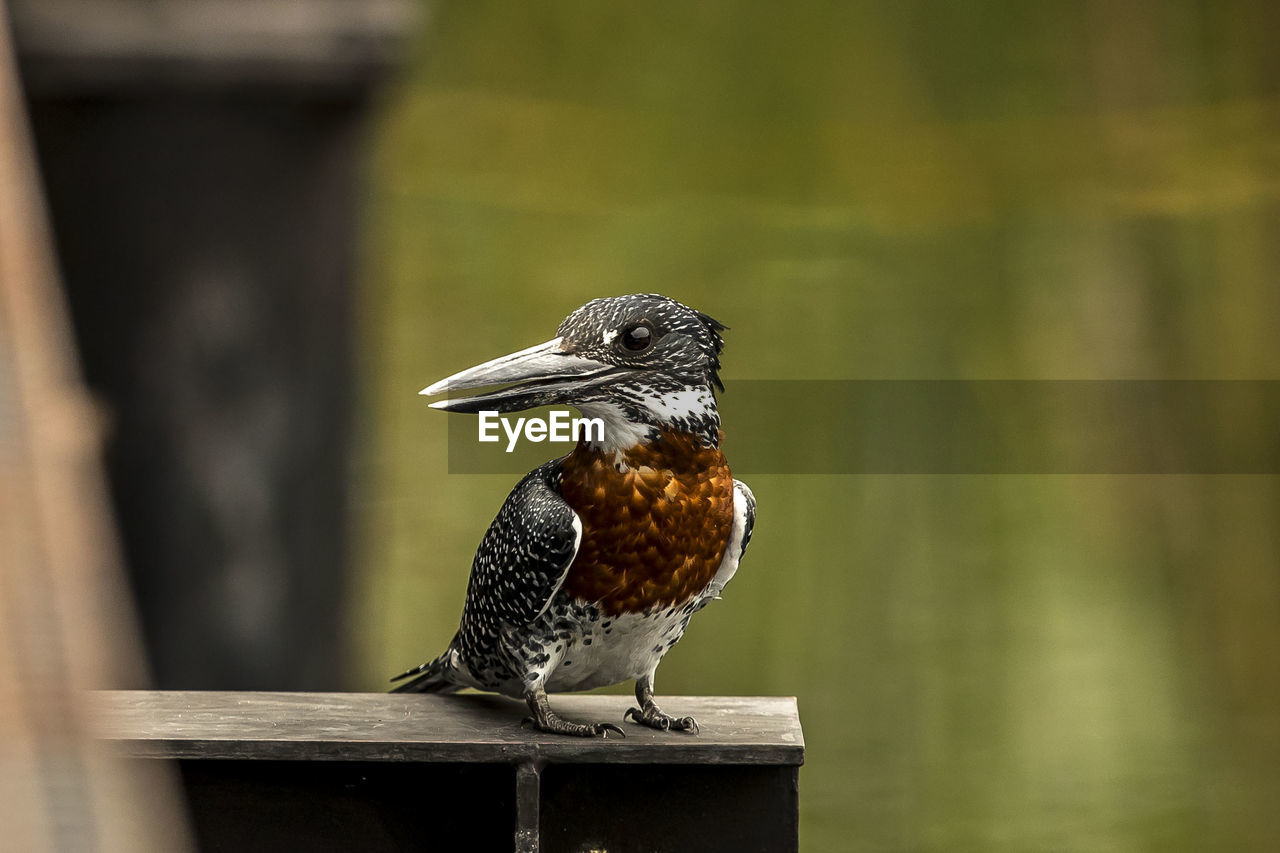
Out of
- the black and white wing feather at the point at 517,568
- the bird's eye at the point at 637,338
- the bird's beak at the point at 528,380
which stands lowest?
the black and white wing feather at the point at 517,568

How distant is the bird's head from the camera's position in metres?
1.07

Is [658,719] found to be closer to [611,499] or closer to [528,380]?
[611,499]

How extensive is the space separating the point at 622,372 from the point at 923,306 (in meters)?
1.58

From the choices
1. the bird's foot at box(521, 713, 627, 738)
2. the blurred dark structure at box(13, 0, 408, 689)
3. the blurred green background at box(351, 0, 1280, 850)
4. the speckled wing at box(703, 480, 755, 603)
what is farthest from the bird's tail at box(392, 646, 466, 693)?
the blurred green background at box(351, 0, 1280, 850)

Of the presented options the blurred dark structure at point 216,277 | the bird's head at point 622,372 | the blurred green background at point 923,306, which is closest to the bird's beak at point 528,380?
the bird's head at point 622,372

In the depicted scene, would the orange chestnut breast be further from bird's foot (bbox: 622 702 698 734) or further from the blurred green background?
the blurred green background

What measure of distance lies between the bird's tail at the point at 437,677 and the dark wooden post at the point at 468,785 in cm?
10

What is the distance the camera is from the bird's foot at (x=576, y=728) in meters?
1.10

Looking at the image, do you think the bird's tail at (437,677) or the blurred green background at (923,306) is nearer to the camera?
the bird's tail at (437,677)

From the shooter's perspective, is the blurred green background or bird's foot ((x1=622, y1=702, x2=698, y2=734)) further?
the blurred green background

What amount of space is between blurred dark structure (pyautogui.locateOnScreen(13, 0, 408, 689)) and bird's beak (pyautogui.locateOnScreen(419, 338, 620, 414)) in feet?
1.95

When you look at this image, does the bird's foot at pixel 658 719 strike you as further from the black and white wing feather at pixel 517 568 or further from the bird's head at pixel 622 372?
the bird's head at pixel 622 372

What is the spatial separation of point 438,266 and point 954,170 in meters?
0.99

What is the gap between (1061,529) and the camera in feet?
8.52
